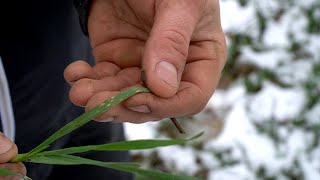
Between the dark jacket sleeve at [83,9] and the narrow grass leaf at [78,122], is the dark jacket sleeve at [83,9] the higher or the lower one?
the lower one

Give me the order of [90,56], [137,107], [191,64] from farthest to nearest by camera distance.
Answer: [90,56] < [191,64] < [137,107]

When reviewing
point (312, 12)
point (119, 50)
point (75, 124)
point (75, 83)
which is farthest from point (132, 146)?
point (312, 12)

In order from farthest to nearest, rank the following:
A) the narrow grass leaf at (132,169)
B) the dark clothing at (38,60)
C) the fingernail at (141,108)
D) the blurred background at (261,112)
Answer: the blurred background at (261,112)
the dark clothing at (38,60)
the fingernail at (141,108)
the narrow grass leaf at (132,169)

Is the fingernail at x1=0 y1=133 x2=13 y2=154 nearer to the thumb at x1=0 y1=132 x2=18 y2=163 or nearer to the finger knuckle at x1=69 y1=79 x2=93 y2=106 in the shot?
the thumb at x1=0 y1=132 x2=18 y2=163

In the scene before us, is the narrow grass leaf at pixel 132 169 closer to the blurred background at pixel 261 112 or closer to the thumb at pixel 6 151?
the thumb at pixel 6 151

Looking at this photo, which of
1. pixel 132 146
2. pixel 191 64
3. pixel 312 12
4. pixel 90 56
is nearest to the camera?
pixel 132 146

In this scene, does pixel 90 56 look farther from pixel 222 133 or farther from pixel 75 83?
pixel 222 133

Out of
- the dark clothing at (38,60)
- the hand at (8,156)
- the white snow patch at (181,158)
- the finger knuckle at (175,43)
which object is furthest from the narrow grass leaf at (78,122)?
the white snow patch at (181,158)
